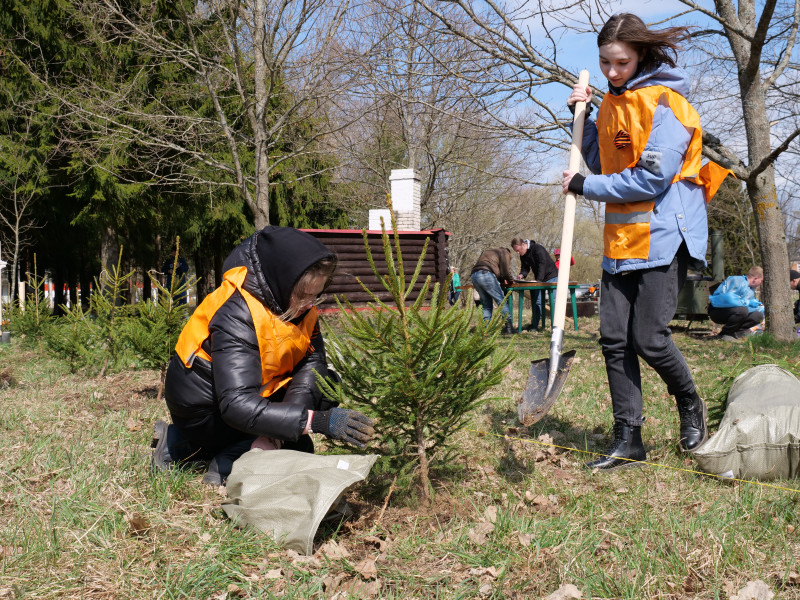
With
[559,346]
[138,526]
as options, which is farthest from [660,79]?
[138,526]

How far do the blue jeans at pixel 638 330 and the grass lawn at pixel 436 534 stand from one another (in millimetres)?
379

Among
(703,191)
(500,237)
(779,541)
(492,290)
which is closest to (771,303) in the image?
(492,290)

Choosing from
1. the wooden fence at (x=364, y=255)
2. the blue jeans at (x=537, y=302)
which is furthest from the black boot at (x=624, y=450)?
the wooden fence at (x=364, y=255)

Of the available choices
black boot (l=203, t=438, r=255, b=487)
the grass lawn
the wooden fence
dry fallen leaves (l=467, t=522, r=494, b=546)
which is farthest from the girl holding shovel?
the wooden fence

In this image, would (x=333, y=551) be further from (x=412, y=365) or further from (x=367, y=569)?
(x=412, y=365)

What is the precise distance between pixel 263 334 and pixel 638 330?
1738mm

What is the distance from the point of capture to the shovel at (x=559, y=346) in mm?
3045

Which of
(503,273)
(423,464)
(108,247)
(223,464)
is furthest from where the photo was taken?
(108,247)

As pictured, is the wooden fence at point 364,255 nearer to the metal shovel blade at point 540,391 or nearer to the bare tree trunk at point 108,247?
the bare tree trunk at point 108,247

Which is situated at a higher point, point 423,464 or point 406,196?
point 406,196

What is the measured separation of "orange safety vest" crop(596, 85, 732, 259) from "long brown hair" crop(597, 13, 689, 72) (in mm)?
172

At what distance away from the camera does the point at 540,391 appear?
122 inches

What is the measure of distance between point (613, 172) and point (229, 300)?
75.6 inches

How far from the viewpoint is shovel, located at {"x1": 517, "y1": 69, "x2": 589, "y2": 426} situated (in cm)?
304
